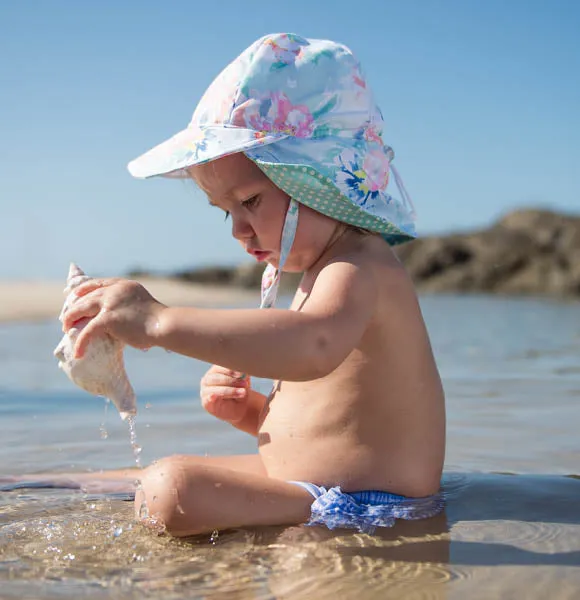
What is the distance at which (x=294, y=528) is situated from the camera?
2152 millimetres

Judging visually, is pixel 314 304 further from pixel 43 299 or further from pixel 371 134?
pixel 43 299

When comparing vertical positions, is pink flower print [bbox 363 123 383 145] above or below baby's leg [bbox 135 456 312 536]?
above

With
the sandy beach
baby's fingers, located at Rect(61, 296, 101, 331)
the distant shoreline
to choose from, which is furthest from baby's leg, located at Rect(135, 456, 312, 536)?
the distant shoreline

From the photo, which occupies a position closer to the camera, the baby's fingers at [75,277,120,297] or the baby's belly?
the baby's fingers at [75,277,120,297]

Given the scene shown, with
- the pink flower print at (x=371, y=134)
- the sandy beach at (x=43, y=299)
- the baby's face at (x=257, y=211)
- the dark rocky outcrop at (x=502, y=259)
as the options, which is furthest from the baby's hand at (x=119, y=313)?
the dark rocky outcrop at (x=502, y=259)

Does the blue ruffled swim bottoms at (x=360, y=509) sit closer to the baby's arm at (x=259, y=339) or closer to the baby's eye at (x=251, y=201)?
the baby's arm at (x=259, y=339)

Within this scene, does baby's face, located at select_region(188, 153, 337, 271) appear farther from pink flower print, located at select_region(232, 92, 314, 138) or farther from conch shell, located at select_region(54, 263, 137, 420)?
conch shell, located at select_region(54, 263, 137, 420)

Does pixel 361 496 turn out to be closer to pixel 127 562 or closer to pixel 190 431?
pixel 127 562

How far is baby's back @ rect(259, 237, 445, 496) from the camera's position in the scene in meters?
2.27

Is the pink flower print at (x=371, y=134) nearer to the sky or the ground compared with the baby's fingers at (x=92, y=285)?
nearer to the sky

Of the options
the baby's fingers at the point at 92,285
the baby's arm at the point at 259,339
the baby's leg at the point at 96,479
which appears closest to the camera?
the baby's arm at the point at 259,339

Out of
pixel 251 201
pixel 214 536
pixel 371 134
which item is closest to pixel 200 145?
pixel 251 201

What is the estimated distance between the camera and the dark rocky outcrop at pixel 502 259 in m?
17.3

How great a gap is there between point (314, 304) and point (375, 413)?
373 millimetres
